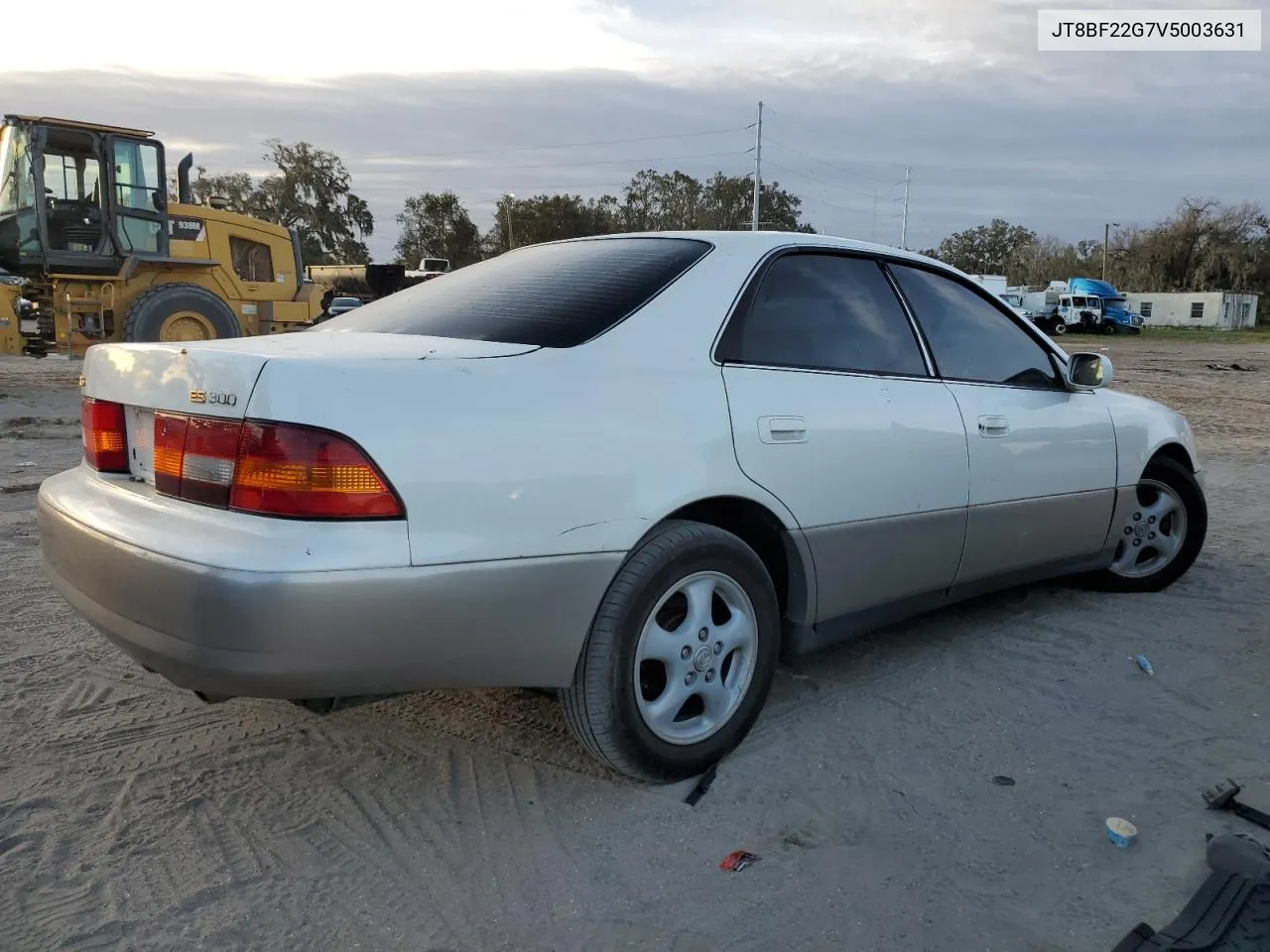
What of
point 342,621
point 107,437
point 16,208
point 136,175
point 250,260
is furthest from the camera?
point 250,260

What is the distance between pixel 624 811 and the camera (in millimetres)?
2645

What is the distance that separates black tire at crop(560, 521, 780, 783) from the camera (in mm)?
2535

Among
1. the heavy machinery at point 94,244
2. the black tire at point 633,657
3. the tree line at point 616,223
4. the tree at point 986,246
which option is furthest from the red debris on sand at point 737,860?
the tree at point 986,246

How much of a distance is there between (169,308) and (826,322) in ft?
41.2

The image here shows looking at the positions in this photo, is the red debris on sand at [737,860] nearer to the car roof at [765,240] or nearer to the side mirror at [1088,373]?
the car roof at [765,240]

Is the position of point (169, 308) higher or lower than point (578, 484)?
higher

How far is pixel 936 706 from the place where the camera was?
3.34 metres

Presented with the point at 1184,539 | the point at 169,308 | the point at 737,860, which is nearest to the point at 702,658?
the point at 737,860

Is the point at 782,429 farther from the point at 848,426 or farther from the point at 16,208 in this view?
the point at 16,208

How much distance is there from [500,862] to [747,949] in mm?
641

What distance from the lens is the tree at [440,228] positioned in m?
59.9

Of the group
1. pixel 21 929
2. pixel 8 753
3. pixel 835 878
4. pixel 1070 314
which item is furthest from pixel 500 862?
pixel 1070 314

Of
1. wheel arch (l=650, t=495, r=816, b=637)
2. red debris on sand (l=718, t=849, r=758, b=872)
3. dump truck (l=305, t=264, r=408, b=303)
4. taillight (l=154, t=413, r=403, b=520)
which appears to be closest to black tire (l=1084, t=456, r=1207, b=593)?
wheel arch (l=650, t=495, r=816, b=637)

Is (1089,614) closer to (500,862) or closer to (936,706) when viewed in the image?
(936,706)
